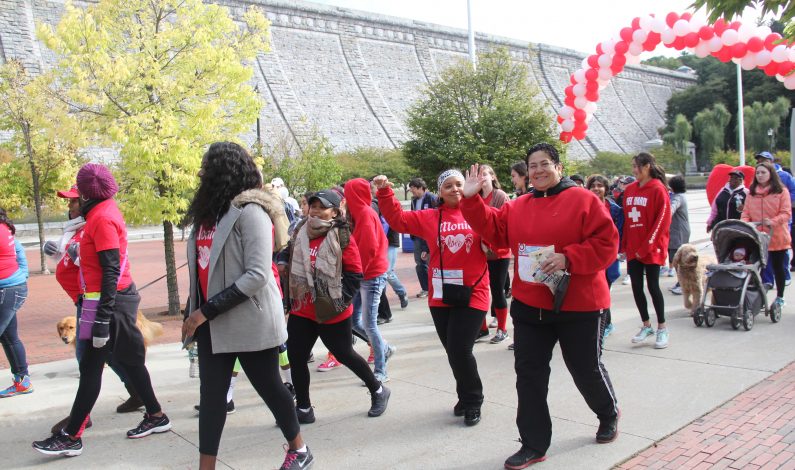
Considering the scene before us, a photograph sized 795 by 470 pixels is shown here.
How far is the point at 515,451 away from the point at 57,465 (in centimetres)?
292

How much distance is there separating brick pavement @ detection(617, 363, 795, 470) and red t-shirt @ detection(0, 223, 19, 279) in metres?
5.01

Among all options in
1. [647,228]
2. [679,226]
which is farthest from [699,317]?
[679,226]

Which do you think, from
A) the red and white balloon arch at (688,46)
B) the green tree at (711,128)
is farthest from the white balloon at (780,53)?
the green tree at (711,128)

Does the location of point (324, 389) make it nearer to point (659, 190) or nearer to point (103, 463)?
point (103, 463)

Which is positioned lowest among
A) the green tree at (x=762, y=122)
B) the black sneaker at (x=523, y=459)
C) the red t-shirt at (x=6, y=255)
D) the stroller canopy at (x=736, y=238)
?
the black sneaker at (x=523, y=459)

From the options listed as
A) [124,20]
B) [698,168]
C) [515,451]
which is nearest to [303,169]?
[124,20]

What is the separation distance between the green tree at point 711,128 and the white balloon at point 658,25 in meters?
57.4

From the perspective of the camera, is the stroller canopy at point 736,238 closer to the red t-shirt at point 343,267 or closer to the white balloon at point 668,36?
the white balloon at point 668,36

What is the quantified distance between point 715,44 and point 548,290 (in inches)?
337

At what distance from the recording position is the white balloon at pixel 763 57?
397 inches

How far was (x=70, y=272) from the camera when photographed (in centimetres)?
471

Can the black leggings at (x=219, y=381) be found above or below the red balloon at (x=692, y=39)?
below

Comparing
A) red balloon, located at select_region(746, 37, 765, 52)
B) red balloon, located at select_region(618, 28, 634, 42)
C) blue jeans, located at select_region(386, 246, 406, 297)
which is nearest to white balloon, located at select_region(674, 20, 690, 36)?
red balloon, located at select_region(746, 37, 765, 52)

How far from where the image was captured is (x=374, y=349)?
222 inches
